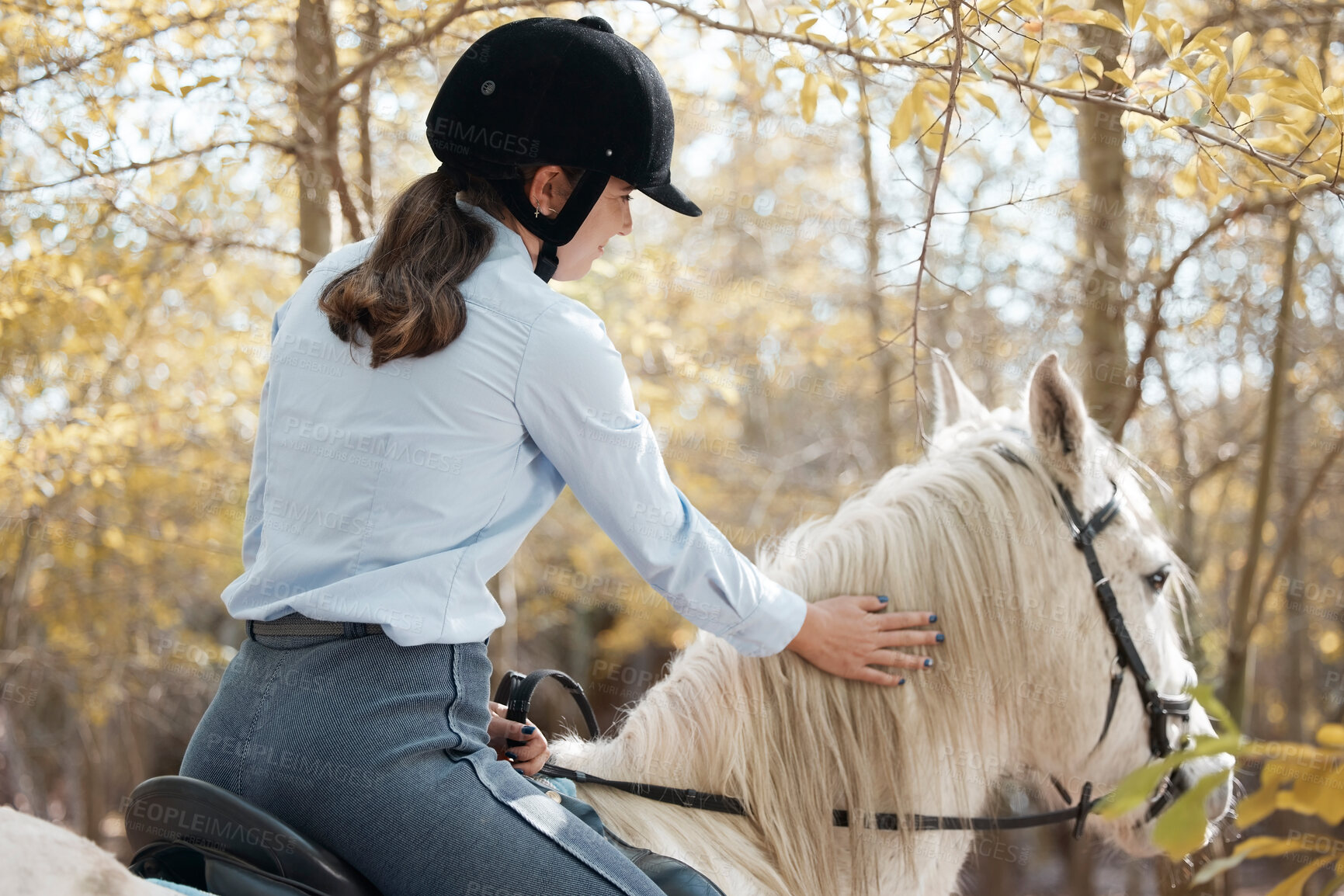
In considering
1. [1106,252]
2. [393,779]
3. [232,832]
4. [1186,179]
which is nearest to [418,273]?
[393,779]

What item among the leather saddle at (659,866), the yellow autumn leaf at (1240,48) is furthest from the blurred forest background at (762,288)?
the leather saddle at (659,866)

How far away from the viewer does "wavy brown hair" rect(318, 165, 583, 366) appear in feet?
4.84

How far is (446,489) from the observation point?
151 cm

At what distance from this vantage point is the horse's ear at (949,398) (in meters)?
2.53

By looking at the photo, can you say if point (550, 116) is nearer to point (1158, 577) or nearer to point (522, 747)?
point (522, 747)

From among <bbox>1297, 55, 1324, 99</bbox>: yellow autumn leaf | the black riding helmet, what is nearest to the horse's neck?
the black riding helmet

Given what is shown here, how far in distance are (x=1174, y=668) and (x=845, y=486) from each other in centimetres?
640

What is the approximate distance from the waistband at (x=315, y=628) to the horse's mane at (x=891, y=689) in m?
0.72

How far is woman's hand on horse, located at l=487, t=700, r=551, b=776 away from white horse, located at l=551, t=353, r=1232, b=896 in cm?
16

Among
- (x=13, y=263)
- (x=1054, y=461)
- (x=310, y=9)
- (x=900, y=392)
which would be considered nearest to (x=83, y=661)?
(x=13, y=263)

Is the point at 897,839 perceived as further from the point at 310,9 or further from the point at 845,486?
the point at 845,486

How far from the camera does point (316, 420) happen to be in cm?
156

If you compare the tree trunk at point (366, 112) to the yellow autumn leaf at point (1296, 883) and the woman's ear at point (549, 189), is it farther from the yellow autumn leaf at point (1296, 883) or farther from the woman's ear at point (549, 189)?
the yellow autumn leaf at point (1296, 883)

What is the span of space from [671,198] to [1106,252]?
3.73 meters
